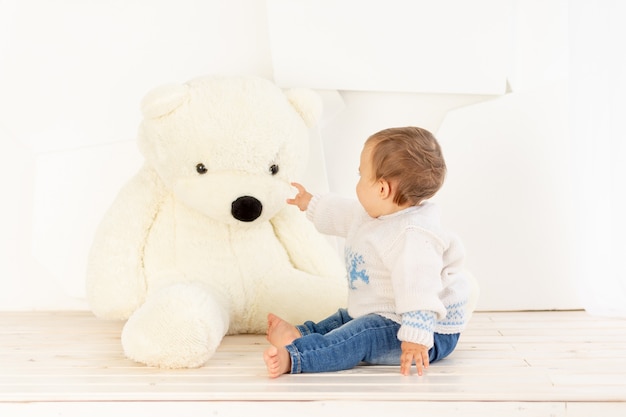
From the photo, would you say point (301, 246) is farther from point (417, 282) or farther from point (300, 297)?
point (417, 282)

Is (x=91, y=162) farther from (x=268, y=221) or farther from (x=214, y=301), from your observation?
(x=214, y=301)

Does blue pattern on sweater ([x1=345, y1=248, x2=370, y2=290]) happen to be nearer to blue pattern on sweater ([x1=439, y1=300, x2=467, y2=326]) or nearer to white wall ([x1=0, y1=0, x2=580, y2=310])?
blue pattern on sweater ([x1=439, y1=300, x2=467, y2=326])

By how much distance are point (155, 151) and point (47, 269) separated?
60 cm

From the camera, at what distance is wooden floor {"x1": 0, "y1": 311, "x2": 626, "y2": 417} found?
119 centimetres

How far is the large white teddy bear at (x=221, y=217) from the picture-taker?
1.64m

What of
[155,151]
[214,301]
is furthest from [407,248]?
[155,151]

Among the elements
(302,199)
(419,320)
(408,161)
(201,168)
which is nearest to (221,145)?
(201,168)

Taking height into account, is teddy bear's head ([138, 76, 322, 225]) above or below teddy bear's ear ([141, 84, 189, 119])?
below

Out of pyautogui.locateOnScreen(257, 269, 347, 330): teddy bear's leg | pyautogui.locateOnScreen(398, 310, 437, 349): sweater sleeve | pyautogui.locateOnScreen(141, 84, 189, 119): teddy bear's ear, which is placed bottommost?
pyautogui.locateOnScreen(257, 269, 347, 330): teddy bear's leg

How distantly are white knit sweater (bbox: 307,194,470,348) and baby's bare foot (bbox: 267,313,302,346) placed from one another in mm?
123

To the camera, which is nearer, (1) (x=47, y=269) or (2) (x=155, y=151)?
(2) (x=155, y=151)

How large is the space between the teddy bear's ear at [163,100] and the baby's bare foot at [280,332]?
49cm

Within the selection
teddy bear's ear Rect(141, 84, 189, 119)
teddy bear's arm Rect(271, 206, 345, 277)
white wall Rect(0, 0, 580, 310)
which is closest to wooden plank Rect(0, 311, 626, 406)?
teddy bear's arm Rect(271, 206, 345, 277)

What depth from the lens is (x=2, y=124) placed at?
205 cm
